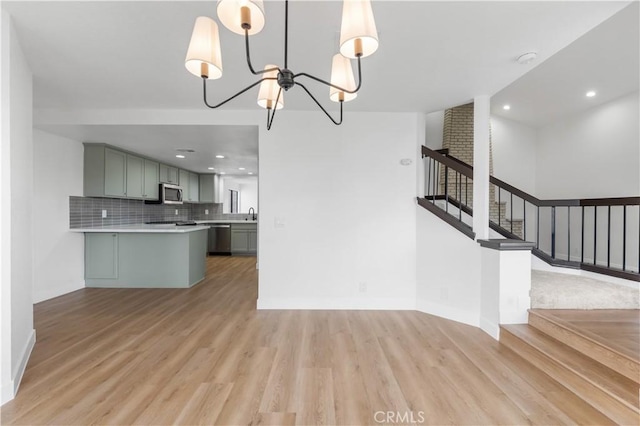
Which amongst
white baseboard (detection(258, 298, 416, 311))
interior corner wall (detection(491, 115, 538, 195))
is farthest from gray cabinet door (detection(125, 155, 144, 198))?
interior corner wall (detection(491, 115, 538, 195))

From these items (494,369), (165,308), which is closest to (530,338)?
(494,369)

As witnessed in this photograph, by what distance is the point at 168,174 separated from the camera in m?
5.96

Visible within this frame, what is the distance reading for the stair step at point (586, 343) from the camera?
5.74ft

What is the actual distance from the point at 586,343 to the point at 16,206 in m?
4.15

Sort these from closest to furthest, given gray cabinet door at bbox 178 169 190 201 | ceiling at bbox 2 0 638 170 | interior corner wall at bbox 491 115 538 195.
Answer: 1. ceiling at bbox 2 0 638 170
2. interior corner wall at bbox 491 115 538 195
3. gray cabinet door at bbox 178 169 190 201

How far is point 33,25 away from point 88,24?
367 mm

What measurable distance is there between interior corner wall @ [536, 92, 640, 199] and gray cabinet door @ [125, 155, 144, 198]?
796 centimetres

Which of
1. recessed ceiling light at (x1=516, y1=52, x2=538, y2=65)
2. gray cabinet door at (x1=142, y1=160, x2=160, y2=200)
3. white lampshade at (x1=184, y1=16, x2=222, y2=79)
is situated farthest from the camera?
gray cabinet door at (x1=142, y1=160, x2=160, y2=200)

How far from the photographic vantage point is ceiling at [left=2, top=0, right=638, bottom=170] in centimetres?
169

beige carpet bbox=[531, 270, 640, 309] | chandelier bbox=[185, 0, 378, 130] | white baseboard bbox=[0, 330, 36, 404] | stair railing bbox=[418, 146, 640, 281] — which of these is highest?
chandelier bbox=[185, 0, 378, 130]

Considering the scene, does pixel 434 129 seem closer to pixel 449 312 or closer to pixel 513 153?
pixel 513 153

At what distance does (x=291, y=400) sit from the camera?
175 centimetres

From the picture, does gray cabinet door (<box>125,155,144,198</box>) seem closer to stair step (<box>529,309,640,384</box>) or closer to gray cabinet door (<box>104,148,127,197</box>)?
gray cabinet door (<box>104,148,127,197</box>)

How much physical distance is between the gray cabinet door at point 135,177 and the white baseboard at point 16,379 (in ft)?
10.2
